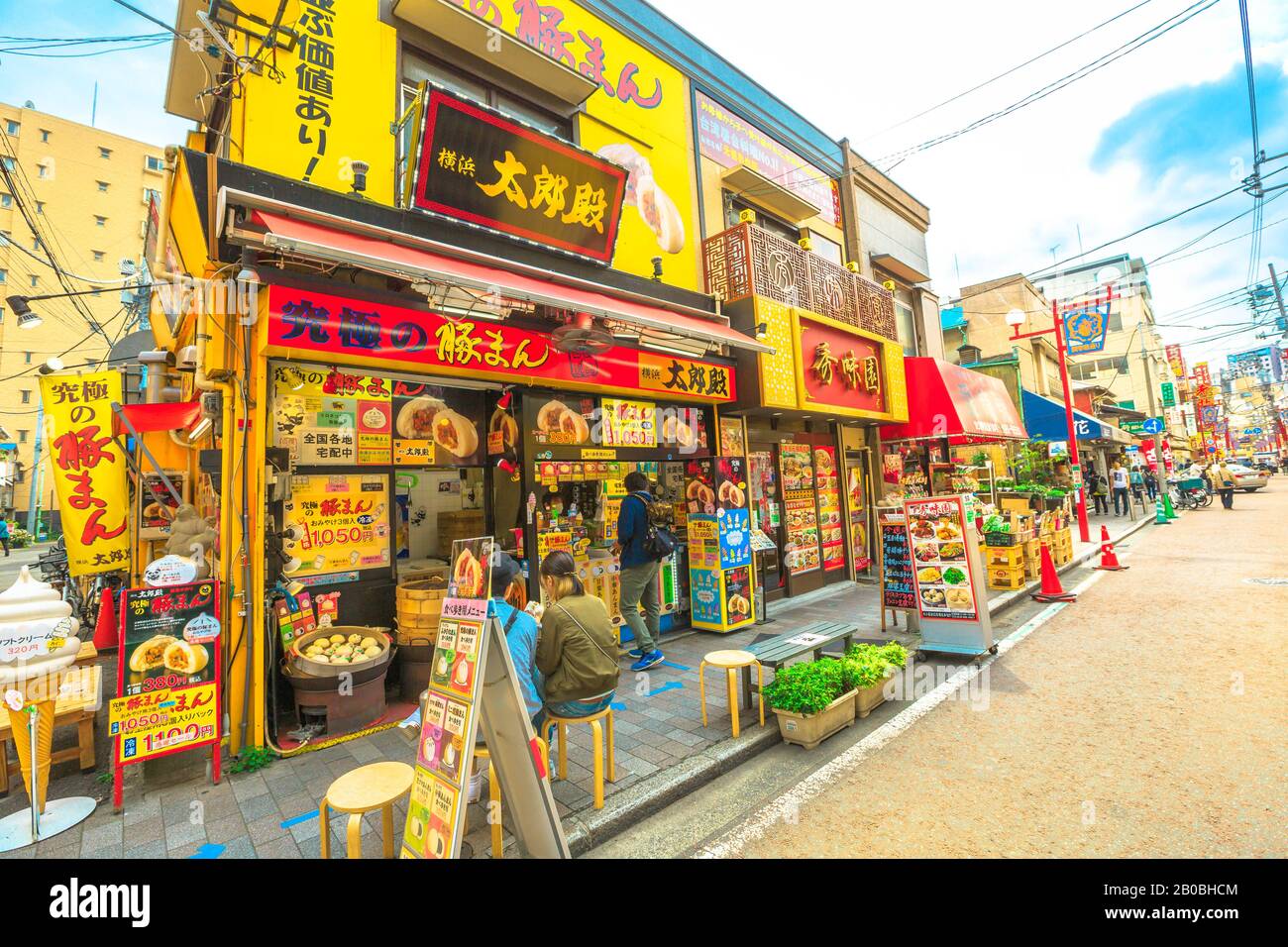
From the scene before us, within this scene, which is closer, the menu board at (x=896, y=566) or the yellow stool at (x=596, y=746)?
the yellow stool at (x=596, y=746)

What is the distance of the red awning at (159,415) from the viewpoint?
289 inches

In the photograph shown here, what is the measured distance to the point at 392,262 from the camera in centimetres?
471

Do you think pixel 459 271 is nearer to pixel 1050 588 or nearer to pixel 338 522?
pixel 338 522

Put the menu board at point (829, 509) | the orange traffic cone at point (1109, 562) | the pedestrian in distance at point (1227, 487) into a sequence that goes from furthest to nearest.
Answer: the pedestrian in distance at point (1227, 487) < the orange traffic cone at point (1109, 562) < the menu board at point (829, 509)

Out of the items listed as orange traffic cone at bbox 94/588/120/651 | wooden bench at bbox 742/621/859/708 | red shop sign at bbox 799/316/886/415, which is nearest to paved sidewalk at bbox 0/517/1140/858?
wooden bench at bbox 742/621/859/708

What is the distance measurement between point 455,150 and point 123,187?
49.7 metres

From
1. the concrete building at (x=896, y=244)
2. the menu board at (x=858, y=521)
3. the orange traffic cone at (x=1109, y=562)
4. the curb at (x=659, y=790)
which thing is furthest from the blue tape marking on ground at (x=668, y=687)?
the orange traffic cone at (x=1109, y=562)

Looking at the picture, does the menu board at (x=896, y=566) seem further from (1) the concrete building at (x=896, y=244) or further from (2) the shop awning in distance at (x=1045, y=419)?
(2) the shop awning in distance at (x=1045, y=419)

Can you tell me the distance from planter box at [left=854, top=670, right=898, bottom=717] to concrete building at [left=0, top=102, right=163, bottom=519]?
143ft

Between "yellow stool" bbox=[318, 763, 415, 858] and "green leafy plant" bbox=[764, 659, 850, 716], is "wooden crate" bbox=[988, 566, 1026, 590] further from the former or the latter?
"yellow stool" bbox=[318, 763, 415, 858]

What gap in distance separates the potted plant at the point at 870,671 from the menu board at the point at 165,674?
221 inches

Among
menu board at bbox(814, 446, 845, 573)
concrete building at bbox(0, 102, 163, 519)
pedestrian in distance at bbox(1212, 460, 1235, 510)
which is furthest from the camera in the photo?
concrete building at bbox(0, 102, 163, 519)

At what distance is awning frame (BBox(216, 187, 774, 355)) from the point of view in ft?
14.6

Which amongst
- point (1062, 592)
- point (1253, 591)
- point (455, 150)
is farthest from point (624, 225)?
point (1253, 591)
